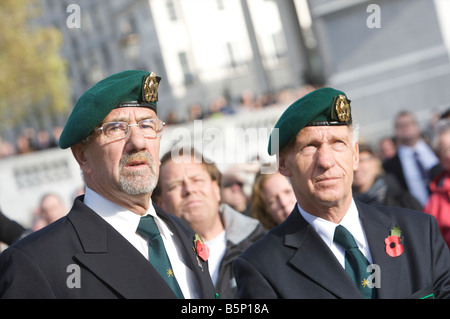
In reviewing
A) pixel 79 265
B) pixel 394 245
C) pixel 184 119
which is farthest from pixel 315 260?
pixel 184 119

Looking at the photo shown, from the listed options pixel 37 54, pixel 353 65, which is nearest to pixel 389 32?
pixel 353 65

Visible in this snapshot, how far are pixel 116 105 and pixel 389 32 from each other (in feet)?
39.6

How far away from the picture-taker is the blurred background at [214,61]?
14539 millimetres

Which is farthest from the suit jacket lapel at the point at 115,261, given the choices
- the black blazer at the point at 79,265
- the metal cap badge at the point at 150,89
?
the metal cap badge at the point at 150,89

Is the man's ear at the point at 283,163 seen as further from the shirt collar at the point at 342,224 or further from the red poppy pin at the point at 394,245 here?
the red poppy pin at the point at 394,245

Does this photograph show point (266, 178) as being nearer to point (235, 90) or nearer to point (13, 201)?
point (13, 201)

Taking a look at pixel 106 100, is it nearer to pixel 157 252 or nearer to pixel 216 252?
pixel 157 252

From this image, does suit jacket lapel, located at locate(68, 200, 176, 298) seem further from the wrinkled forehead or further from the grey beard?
the wrinkled forehead

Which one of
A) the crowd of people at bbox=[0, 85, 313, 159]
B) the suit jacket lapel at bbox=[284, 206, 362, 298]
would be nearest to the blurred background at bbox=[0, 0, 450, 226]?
the crowd of people at bbox=[0, 85, 313, 159]

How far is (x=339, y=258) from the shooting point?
3.37 metres

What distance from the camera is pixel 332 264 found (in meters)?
3.30

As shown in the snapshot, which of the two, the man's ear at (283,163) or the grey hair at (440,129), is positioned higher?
the man's ear at (283,163)

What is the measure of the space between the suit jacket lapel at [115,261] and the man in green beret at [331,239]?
44 centimetres

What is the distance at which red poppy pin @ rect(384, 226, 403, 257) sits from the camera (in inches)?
133
